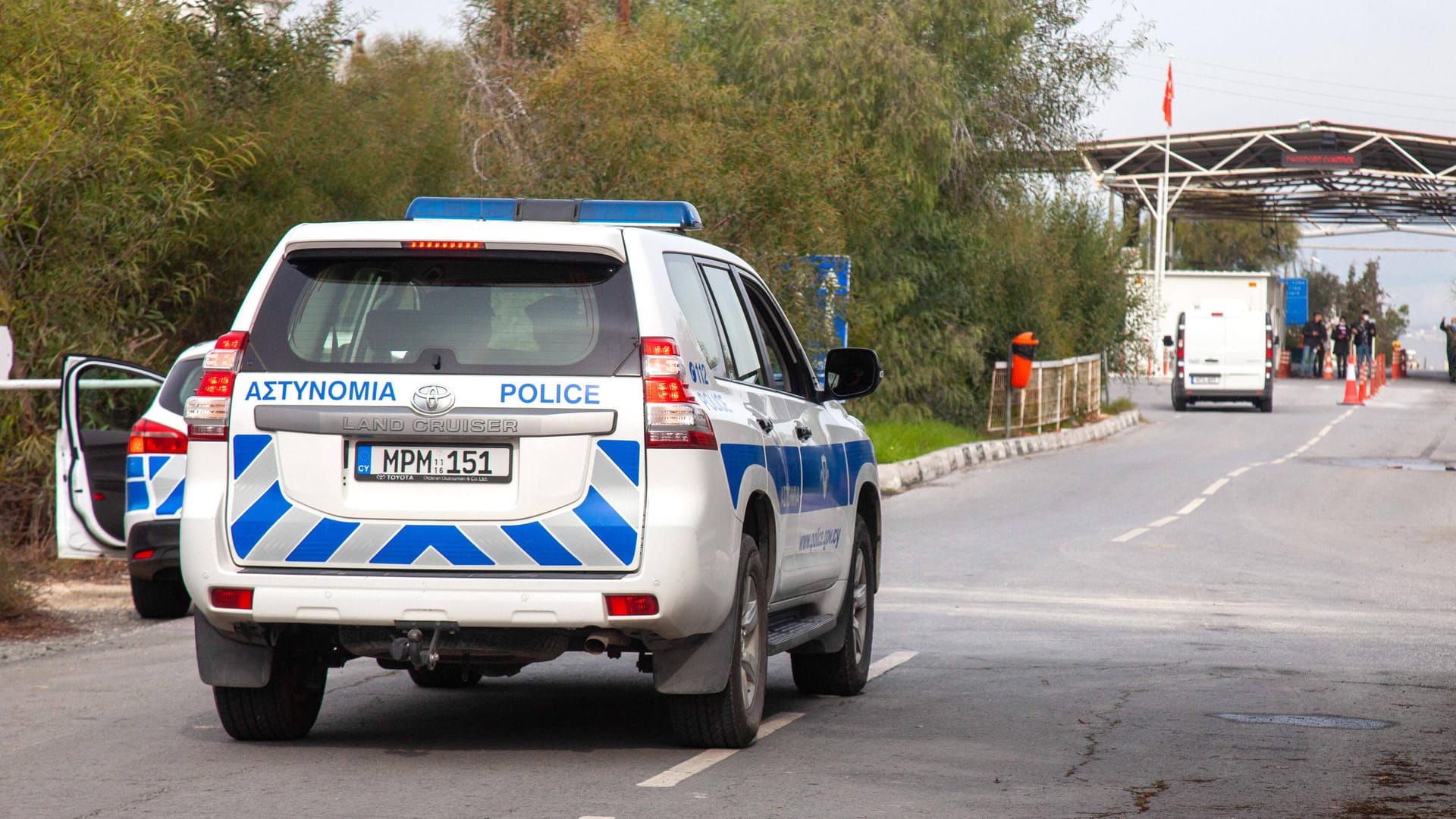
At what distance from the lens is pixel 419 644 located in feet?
19.9

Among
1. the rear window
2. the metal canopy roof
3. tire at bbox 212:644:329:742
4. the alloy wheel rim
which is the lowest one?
tire at bbox 212:644:329:742

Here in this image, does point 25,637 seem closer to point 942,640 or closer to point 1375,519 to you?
point 942,640

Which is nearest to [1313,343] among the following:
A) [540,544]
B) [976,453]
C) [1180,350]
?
[1180,350]

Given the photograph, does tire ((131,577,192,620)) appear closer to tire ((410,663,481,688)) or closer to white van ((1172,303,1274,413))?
tire ((410,663,481,688))

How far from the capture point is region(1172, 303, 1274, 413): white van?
40938mm

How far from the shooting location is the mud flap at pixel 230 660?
6410 millimetres

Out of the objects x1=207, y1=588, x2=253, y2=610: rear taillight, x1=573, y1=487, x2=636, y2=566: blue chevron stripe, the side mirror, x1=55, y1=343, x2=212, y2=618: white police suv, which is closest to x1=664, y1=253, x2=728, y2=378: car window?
x1=573, y1=487, x2=636, y2=566: blue chevron stripe

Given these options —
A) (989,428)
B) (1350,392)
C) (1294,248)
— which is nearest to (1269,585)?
(989,428)

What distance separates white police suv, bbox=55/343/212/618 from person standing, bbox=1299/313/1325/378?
56577 millimetres

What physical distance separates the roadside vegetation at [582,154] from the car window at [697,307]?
17.8ft

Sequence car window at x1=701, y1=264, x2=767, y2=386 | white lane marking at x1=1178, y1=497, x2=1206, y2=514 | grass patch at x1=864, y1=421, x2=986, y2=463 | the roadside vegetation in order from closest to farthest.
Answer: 1. car window at x1=701, y1=264, x2=767, y2=386
2. the roadside vegetation
3. white lane marking at x1=1178, y1=497, x2=1206, y2=514
4. grass patch at x1=864, y1=421, x2=986, y2=463

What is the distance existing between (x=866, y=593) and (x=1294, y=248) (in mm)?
82784

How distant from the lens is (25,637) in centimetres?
1002

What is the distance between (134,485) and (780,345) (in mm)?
4227
